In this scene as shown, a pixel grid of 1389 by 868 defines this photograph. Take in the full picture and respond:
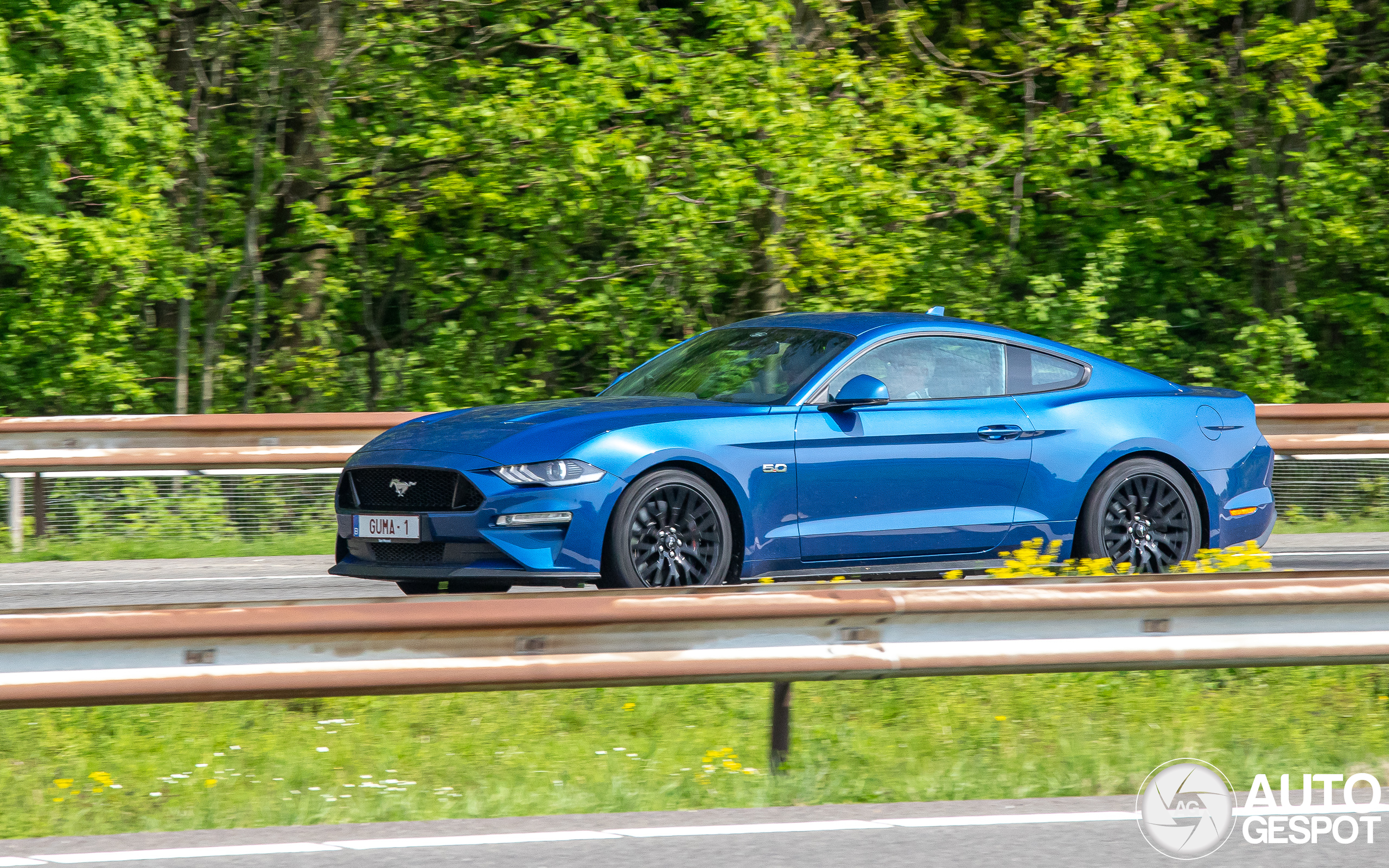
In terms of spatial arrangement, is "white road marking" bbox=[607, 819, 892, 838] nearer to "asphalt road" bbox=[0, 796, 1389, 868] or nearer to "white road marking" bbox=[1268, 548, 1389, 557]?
"asphalt road" bbox=[0, 796, 1389, 868]

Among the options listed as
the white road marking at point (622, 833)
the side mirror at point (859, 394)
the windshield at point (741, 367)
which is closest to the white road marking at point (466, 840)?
the white road marking at point (622, 833)

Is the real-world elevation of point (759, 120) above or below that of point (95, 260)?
above

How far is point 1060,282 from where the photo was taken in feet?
56.2

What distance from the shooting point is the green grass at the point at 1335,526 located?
12.9 m

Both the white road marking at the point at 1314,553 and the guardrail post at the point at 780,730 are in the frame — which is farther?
the white road marking at the point at 1314,553

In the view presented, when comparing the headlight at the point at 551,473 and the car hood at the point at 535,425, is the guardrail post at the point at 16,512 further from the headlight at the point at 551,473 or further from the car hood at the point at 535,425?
the headlight at the point at 551,473

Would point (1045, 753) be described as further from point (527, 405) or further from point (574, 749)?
point (527, 405)

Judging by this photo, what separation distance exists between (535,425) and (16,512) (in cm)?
574

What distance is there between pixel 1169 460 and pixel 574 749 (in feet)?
13.5

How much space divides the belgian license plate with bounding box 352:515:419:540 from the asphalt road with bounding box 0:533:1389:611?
A: 2.70 feet

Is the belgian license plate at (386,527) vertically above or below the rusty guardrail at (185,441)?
below

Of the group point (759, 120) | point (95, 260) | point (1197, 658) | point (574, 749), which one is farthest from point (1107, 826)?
point (95, 260)

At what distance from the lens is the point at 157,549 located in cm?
1138

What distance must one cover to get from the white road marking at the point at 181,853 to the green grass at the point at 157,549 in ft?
22.0
